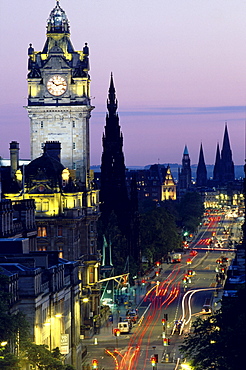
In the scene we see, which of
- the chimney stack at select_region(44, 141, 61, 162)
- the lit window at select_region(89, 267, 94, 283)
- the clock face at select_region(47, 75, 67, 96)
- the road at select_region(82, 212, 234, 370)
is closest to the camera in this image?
the road at select_region(82, 212, 234, 370)

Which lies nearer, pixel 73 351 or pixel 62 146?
pixel 73 351

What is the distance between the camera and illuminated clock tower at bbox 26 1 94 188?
171000 millimetres

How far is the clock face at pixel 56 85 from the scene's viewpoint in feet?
561

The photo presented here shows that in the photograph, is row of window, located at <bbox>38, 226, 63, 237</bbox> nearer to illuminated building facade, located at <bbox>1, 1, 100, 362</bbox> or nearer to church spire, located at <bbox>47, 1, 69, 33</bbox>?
illuminated building facade, located at <bbox>1, 1, 100, 362</bbox>

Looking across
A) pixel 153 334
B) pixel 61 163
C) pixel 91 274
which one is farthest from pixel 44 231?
pixel 153 334

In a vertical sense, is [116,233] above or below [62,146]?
below

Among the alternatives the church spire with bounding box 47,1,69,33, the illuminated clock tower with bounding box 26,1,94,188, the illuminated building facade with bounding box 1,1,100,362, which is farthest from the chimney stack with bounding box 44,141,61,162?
the church spire with bounding box 47,1,69,33

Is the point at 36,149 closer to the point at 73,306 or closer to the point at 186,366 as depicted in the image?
the point at 73,306

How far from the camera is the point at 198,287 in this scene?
655ft

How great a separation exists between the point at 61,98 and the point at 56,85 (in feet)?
6.42

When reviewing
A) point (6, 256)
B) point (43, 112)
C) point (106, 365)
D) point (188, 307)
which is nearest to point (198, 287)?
point (188, 307)

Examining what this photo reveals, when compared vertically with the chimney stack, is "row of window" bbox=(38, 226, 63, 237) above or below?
below

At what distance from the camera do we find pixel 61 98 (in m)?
171

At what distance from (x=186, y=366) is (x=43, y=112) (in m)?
74.0
